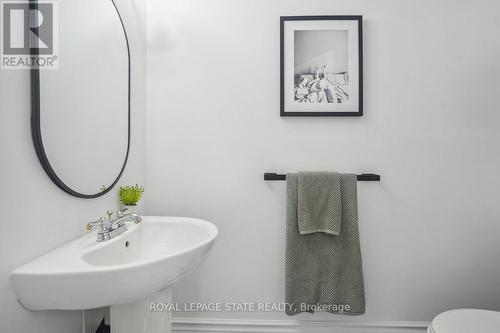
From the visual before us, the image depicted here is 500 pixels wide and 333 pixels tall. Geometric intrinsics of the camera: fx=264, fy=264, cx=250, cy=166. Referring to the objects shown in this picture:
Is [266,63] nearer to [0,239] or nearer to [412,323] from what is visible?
[0,239]

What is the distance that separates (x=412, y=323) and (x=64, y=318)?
61.0 inches

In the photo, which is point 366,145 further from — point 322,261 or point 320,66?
point 322,261

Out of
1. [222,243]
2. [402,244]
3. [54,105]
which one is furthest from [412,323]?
[54,105]

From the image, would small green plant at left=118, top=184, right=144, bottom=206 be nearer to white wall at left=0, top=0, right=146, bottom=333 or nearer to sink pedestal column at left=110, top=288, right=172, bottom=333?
white wall at left=0, top=0, right=146, bottom=333

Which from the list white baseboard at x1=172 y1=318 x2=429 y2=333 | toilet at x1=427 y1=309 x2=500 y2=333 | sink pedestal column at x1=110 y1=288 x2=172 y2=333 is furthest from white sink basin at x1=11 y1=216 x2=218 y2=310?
toilet at x1=427 y1=309 x2=500 y2=333

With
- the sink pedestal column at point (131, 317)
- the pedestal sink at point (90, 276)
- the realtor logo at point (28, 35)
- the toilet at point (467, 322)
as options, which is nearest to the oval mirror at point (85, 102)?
the realtor logo at point (28, 35)

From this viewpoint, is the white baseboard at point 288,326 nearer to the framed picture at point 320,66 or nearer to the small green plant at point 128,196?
the small green plant at point 128,196

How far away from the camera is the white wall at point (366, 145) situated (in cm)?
133

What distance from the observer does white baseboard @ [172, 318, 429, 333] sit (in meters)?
1.36

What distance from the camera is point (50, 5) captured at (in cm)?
74

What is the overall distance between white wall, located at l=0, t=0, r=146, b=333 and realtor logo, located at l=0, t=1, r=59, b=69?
34 millimetres

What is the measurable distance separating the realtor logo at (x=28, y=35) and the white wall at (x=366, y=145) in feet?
2.13

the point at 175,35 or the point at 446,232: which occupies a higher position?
the point at 175,35

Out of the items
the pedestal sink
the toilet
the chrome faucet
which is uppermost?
the chrome faucet
